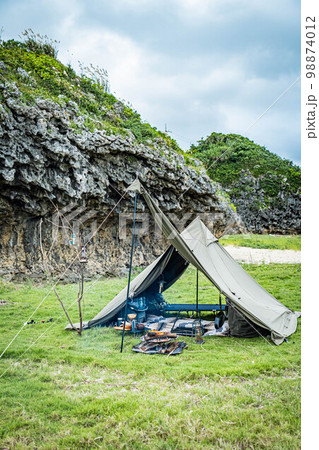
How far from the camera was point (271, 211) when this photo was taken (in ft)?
69.4

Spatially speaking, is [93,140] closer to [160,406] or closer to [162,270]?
[162,270]

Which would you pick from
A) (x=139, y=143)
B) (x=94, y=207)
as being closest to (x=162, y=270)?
(x=94, y=207)

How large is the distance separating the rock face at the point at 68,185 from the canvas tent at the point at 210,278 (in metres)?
2.02

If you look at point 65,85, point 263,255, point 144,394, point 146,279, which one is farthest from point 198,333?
point 263,255

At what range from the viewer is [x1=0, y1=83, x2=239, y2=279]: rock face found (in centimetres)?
843

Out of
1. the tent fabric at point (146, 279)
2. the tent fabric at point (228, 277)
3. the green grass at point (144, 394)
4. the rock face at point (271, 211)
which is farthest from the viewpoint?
the rock face at point (271, 211)

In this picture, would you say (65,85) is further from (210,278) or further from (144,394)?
(144,394)

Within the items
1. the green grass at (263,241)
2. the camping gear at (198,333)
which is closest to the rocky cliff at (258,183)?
the green grass at (263,241)

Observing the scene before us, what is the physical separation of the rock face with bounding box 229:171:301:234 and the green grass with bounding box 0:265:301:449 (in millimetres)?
16556

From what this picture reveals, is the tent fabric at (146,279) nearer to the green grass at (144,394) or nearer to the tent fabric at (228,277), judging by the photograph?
the green grass at (144,394)

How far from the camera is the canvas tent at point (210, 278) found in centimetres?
497

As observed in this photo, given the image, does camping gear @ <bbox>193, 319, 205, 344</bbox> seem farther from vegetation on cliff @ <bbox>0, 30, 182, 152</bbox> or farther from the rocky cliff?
the rocky cliff

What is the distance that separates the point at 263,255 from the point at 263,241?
2335 millimetres

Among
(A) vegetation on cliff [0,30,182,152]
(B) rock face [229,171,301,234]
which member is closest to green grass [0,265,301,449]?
A: (A) vegetation on cliff [0,30,182,152]
